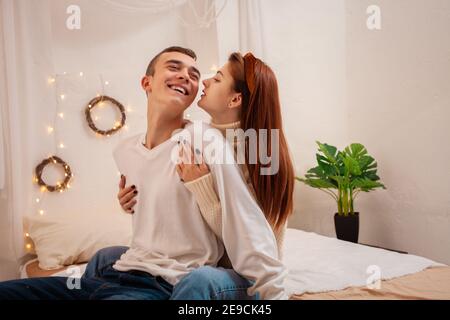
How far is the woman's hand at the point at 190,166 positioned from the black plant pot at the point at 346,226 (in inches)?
57.8

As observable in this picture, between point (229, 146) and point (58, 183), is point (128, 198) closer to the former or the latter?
point (229, 146)

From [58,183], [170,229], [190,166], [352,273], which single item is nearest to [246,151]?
[190,166]

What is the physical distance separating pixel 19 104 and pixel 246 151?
914 mm

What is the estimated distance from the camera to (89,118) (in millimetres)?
1555

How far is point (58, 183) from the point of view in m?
1.51

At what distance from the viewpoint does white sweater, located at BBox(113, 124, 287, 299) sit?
3.05ft

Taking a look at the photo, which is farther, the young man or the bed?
the bed

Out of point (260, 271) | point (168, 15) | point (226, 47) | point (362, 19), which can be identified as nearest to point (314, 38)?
point (362, 19)

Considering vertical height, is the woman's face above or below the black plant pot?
above

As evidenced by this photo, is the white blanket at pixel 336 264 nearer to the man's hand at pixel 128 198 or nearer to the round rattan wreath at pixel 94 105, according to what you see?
the man's hand at pixel 128 198

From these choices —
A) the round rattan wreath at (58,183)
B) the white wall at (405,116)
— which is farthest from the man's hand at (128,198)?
the white wall at (405,116)

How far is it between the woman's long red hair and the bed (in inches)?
15.3

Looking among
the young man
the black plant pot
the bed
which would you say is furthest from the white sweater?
the black plant pot

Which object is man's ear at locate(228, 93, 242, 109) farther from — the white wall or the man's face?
the white wall
